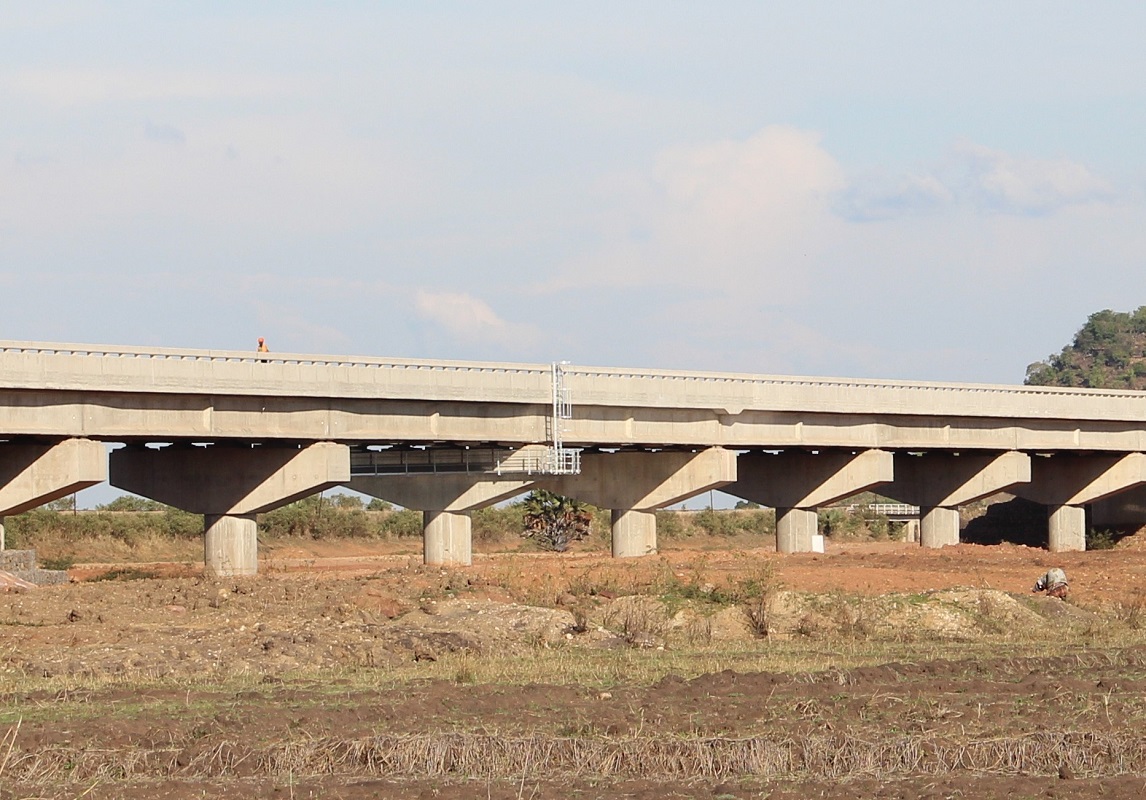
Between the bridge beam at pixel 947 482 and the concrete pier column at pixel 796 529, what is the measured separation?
393cm

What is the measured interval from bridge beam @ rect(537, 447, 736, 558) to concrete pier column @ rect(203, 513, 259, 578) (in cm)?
1017

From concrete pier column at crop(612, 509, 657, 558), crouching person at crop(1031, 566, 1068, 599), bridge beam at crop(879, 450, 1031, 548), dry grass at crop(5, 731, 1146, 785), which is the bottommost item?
dry grass at crop(5, 731, 1146, 785)

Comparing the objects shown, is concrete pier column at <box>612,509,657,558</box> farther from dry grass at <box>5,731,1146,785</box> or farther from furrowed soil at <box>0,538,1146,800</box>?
dry grass at <box>5,731,1146,785</box>

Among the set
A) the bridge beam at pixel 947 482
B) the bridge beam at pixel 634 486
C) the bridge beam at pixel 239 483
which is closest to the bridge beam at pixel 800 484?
the bridge beam at pixel 634 486

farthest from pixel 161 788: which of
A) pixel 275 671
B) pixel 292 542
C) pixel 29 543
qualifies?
pixel 292 542

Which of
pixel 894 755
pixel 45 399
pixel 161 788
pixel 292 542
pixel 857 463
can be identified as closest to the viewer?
pixel 161 788

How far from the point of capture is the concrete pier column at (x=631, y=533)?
142 ft

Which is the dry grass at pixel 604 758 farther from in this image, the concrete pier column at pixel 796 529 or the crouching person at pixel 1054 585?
the concrete pier column at pixel 796 529

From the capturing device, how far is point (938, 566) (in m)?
40.2

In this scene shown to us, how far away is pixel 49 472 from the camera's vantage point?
31.7 m

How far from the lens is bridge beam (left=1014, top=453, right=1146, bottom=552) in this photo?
52625 mm

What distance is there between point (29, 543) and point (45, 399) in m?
26.7

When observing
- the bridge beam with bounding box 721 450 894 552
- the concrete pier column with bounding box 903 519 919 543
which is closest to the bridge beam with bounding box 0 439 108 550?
the bridge beam with bounding box 721 450 894 552

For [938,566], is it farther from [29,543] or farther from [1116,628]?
[29,543]
